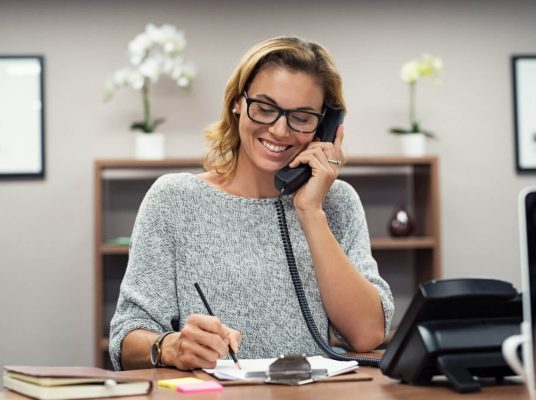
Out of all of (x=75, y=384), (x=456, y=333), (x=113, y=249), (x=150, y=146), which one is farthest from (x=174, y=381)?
(x=150, y=146)

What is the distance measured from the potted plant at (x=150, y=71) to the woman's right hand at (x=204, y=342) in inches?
95.4

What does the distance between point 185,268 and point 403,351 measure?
2.33ft

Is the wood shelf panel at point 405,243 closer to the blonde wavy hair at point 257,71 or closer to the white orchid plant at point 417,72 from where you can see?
the white orchid plant at point 417,72

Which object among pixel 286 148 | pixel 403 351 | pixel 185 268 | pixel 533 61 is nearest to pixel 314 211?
pixel 286 148

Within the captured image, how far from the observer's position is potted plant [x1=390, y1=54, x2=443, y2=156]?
3834 millimetres

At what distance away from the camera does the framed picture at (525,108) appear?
415 cm

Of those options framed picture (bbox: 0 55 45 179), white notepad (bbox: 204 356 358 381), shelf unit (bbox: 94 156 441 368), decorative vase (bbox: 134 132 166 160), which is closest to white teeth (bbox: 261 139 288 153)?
white notepad (bbox: 204 356 358 381)

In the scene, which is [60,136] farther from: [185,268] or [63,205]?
[185,268]

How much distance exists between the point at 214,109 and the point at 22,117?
0.93 m

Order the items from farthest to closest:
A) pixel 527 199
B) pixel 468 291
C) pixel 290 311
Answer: pixel 290 311 < pixel 468 291 < pixel 527 199

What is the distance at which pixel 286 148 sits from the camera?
1.93 m

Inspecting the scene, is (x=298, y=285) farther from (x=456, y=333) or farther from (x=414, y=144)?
(x=414, y=144)

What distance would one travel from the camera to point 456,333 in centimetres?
124

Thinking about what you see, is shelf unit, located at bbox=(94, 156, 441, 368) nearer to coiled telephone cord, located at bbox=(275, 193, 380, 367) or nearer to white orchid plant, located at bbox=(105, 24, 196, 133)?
white orchid plant, located at bbox=(105, 24, 196, 133)
